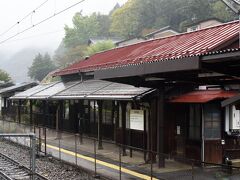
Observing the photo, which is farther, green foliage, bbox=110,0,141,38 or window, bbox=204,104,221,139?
green foliage, bbox=110,0,141,38

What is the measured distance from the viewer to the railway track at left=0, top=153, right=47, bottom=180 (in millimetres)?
→ 14805

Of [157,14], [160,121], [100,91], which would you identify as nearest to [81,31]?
[157,14]

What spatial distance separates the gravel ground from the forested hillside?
4903 centimetres

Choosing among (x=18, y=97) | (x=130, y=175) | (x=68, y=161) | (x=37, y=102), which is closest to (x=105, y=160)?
(x=68, y=161)

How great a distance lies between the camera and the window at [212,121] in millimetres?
15531

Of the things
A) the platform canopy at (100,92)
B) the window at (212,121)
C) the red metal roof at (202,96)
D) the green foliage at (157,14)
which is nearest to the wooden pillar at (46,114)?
the platform canopy at (100,92)

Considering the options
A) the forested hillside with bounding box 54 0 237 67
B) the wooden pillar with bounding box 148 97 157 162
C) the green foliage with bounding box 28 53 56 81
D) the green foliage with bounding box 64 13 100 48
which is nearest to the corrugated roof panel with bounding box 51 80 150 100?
the wooden pillar with bounding box 148 97 157 162

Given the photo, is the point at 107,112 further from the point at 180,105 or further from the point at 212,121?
the point at 212,121

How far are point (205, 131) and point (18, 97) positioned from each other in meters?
18.9

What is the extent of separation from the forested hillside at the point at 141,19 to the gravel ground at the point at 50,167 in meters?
49.0

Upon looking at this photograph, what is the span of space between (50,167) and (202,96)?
653 centimetres

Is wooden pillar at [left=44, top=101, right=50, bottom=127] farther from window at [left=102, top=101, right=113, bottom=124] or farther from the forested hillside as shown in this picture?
the forested hillside

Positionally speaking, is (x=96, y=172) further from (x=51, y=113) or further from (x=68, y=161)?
(x=51, y=113)

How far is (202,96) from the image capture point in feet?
51.9
